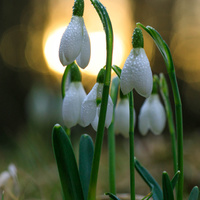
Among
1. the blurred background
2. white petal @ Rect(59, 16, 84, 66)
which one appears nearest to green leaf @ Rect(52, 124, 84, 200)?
white petal @ Rect(59, 16, 84, 66)

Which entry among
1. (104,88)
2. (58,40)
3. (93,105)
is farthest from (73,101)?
(58,40)

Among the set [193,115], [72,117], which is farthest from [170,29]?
[72,117]

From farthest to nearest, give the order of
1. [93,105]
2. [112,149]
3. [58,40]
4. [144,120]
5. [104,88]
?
[58,40] → [144,120] → [112,149] → [93,105] → [104,88]

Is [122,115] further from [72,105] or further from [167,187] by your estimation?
[167,187]

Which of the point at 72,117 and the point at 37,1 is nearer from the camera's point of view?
the point at 72,117

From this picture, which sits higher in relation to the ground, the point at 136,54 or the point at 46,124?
the point at 136,54

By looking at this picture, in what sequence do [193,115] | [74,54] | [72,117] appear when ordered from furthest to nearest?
[193,115], [72,117], [74,54]

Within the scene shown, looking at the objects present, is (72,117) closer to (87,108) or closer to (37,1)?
(87,108)
